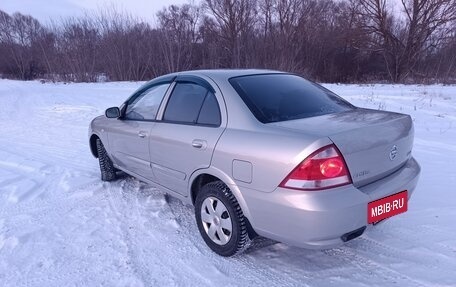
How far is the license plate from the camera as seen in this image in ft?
7.86

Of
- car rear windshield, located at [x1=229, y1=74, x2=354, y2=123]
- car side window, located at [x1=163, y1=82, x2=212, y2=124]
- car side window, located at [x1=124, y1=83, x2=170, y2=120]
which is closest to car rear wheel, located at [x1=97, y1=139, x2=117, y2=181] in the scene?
car side window, located at [x1=124, y1=83, x2=170, y2=120]

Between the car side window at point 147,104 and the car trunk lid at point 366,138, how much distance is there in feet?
5.18

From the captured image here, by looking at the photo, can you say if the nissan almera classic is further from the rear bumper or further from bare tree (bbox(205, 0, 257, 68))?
bare tree (bbox(205, 0, 257, 68))

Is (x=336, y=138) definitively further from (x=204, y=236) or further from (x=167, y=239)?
(x=167, y=239)

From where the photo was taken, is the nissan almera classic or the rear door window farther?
the rear door window

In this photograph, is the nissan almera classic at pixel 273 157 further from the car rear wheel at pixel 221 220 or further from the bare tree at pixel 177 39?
the bare tree at pixel 177 39

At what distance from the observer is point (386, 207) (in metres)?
2.51

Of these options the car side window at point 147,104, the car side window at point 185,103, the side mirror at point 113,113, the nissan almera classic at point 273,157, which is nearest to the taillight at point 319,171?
the nissan almera classic at point 273,157

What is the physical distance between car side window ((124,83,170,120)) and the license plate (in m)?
2.27

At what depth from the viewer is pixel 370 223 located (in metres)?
2.42

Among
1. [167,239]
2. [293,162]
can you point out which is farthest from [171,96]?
[293,162]

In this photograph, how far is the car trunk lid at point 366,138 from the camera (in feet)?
7.75

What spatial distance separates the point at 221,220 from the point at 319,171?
1006 mm

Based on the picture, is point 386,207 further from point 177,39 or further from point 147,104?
point 177,39
